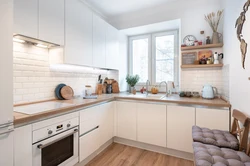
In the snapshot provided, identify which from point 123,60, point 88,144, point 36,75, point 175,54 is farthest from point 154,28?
point 88,144

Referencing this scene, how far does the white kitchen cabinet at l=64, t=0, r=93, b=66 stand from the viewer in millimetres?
1875

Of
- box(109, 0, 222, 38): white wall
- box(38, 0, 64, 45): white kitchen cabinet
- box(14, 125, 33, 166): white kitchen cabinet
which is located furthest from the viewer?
box(109, 0, 222, 38): white wall

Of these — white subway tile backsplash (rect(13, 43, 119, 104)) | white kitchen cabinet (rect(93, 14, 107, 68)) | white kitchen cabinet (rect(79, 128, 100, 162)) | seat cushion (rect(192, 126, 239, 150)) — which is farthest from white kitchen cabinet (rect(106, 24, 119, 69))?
seat cushion (rect(192, 126, 239, 150))

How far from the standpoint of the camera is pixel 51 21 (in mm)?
1658

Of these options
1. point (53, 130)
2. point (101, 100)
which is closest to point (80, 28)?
point (101, 100)

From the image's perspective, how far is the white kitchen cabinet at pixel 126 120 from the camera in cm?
235

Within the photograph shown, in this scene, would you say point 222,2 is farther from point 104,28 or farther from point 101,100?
point 101,100

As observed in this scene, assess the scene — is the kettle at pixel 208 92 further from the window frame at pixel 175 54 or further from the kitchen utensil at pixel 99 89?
the kitchen utensil at pixel 99 89

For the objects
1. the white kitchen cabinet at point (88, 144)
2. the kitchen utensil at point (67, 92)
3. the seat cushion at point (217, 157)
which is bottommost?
the white kitchen cabinet at point (88, 144)

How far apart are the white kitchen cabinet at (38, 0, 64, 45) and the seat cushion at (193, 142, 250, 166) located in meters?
1.92

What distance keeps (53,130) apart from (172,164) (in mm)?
1604

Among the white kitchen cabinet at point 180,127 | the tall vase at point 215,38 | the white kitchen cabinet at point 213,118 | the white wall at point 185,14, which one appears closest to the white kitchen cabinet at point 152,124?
the white kitchen cabinet at point 180,127

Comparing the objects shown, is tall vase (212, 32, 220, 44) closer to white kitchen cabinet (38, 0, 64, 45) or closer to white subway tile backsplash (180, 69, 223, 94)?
white subway tile backsplash (180, 69, 223, 94)

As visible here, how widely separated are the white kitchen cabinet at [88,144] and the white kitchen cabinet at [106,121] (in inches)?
5.0
